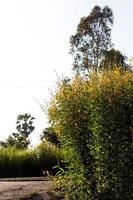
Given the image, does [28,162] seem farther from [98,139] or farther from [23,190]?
[98,139]

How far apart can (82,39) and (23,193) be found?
101 ft

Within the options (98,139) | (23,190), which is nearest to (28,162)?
(23,190)

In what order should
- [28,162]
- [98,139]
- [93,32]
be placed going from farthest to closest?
[93,32]
[28,162]
[98,139]

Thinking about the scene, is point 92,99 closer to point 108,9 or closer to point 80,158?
point 80,158

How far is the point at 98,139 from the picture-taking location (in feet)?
28.7

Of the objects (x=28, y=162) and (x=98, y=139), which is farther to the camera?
(x=28, y=162)

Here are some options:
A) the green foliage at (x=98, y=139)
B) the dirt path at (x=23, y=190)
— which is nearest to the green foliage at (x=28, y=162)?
the dirt path at (x=23, y=190)

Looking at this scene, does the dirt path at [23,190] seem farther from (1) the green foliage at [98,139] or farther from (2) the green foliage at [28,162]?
(2) the green foliage at [28,162]

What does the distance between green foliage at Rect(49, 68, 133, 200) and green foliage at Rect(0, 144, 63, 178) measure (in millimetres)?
9145

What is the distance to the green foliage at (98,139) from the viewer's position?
8.73m

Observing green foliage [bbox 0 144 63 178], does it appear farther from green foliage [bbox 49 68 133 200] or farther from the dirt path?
green foliage [bbox 49 68 133 200]

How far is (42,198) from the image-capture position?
1010cm

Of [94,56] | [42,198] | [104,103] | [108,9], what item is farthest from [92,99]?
[108,9]

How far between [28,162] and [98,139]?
33.1ft
